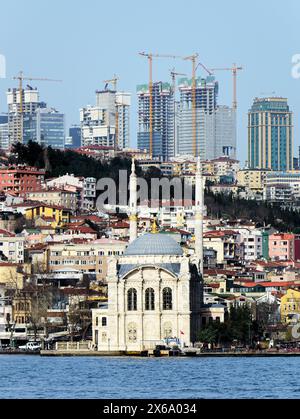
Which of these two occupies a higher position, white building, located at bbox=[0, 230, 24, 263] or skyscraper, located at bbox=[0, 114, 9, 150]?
skyscraper, located at bbox=[0, 114, 9, 150]

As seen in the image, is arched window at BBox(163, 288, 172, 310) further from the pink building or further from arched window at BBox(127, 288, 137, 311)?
the pink building

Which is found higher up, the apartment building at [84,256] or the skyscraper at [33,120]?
the skyscraper at [33,120]

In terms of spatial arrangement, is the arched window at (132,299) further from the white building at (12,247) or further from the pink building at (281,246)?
the pink building at (281,246)

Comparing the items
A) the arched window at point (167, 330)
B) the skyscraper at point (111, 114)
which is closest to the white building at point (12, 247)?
the arched window at point (167, 330)

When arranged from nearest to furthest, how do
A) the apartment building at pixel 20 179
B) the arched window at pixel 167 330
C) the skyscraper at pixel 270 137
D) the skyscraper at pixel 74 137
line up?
the arched window at pixel 167 330
the apartment building at pixel 20 179
the skyscraper at pixel 74 137
the skyscraper at pixel 270 137

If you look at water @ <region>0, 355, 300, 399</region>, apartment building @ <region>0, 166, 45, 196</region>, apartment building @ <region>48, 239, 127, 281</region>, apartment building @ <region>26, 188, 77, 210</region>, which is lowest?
water @ <region>0, 355, 300, 399</region>

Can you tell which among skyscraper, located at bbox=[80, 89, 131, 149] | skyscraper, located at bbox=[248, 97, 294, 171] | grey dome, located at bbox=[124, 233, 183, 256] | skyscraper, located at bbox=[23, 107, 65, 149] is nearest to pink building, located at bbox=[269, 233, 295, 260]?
grey dome, located at bbox=[124, 233, 183, 256]
